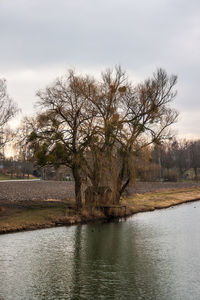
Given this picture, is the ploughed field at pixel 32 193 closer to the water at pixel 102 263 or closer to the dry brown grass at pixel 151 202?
the dry brown grass at pixel 151 202

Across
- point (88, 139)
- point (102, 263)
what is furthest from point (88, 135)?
point (102, 263)

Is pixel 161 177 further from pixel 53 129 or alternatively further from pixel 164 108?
pixel 53 129

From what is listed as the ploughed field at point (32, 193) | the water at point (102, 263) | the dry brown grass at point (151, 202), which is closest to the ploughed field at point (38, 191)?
the ploughed field at point (32, 193)

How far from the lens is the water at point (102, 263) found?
1388 centimetres

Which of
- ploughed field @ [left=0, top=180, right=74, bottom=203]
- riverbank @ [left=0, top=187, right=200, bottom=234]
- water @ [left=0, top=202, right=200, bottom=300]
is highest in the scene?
ploughed field @ [left=0, top=180, right=74, bottom=203]

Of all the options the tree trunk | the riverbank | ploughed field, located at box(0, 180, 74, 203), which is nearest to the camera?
the riverbank

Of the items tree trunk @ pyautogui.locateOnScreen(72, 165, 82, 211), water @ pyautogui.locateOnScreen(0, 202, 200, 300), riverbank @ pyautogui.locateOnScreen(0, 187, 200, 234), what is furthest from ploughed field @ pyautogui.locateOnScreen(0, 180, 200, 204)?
water @ pyautogui.locateOnScreen(0, 202, 200, 300)

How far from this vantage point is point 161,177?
91.8 meters

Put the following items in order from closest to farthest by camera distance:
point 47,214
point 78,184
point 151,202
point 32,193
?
point 47,214, point 78,184, point 151,202, point 32,193

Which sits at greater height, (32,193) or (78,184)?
(78,184)

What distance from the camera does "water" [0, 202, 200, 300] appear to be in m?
13.9

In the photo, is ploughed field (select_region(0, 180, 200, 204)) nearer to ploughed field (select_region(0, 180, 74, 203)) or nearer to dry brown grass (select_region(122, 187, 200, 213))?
ploughed field (select_region(0, 180, 74, 203))

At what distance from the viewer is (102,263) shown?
17.8 meters

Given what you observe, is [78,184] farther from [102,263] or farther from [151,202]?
[102,263]
